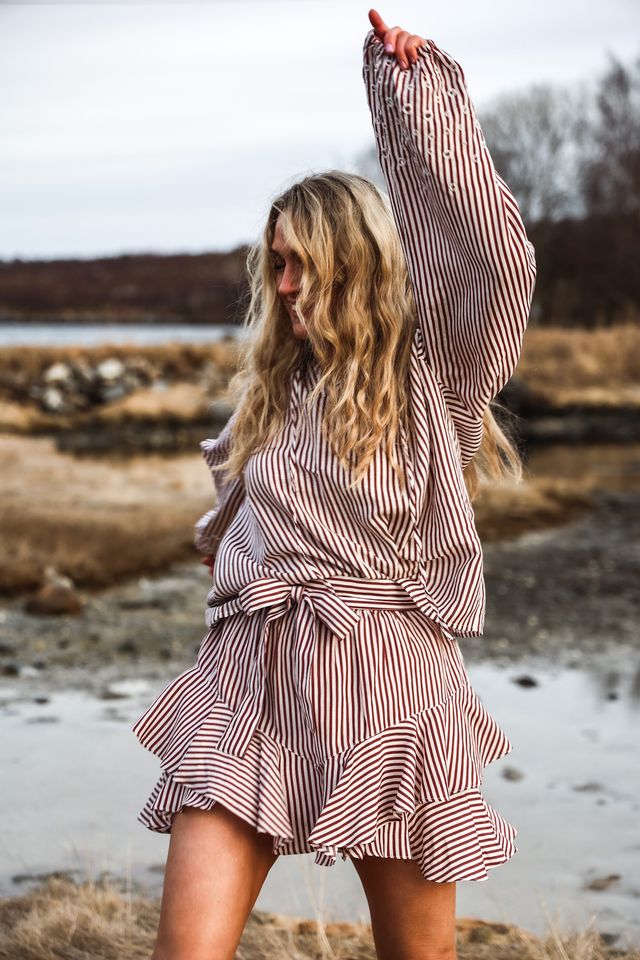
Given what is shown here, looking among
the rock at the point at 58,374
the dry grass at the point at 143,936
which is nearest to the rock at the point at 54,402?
the rock at the point at 58,374

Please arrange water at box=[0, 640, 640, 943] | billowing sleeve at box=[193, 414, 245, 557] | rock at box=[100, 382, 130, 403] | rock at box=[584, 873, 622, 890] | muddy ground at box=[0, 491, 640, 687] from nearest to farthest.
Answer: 1. billowing sleeve at box=[193, 414, 245, 557]
2. water at box=[0, 640, 640, 943]
3. rock at box=[584, 873, 622, 890]
4. muddy ground at box=[0, 491, 640, 687]
5. rock at box=[100, 382, 130, 403]

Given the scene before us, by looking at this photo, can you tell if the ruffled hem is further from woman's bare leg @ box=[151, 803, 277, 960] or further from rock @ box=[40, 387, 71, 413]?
rock @ box=[40, 387, 71, 413]

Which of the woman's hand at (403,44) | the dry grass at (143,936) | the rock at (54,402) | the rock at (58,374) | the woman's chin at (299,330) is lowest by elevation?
the rock at (54,402)

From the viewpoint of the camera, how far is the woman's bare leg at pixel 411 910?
7.04 ft

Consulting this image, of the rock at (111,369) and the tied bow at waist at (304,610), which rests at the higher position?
the tied bow at waist at (304,610)

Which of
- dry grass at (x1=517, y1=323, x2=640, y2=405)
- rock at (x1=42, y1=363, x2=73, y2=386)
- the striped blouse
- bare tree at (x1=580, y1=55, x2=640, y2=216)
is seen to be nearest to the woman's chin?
the striped blouse

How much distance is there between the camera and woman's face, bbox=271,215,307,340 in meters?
2.32

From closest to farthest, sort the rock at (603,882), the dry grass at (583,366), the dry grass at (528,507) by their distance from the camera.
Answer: the rock at (603,882)
the dry grass at (528,507)
the dry grass at (583,366)

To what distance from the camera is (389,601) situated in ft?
7.28

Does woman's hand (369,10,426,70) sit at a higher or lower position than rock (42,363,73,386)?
higher

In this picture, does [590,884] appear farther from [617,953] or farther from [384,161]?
[384,161]

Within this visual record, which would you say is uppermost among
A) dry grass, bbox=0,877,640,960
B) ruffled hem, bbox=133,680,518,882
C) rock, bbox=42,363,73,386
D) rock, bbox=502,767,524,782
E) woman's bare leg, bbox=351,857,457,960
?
ruffled hem, bbox=133,680,518,882

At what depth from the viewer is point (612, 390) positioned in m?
29.1

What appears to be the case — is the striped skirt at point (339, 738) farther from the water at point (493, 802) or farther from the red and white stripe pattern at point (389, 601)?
the water at point (493, 802)
